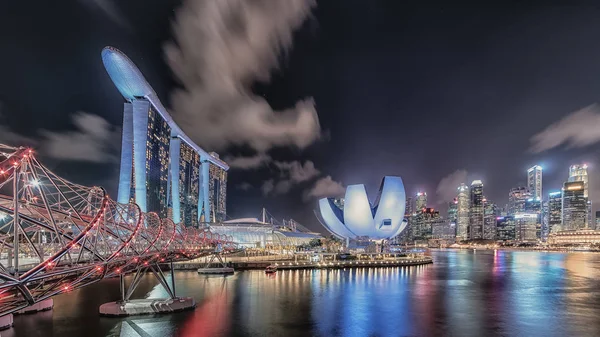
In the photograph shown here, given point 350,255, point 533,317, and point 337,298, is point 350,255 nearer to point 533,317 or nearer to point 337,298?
point 337,298

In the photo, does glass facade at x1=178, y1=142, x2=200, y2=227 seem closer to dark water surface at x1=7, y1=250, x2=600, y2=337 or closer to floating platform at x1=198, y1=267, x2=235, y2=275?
floating platform at x1=198, y1=267, x2=235, y2=275

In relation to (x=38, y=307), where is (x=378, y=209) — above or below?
above

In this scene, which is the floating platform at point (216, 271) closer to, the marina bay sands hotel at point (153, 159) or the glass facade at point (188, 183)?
the marina bay sands hotel at point (153, 159)

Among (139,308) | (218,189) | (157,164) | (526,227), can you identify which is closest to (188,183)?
(218,189)

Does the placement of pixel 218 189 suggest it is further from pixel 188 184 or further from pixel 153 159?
pixel 153 159

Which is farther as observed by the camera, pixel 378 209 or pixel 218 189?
pixel 218 189
